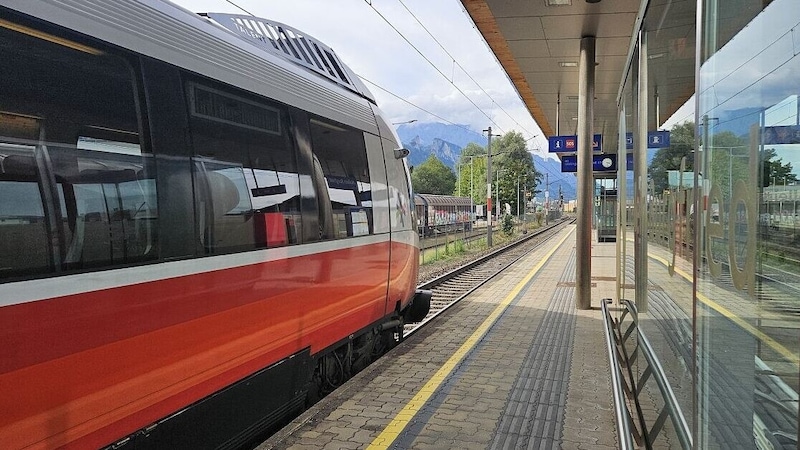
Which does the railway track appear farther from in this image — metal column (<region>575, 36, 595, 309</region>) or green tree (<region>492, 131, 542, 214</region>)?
green tree (<region>492, 131, 542, 214</region>)

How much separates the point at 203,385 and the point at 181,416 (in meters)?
0.22

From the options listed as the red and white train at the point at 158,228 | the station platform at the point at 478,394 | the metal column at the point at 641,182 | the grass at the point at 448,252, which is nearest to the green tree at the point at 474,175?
the grass at the point at 448,252

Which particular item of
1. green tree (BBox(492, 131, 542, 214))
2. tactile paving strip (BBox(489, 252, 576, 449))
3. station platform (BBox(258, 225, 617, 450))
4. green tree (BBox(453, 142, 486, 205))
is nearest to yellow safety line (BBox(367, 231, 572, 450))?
station platform (BBox(258, 225, 617, 450))

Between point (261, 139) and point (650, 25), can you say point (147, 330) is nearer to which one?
point (261, 139)

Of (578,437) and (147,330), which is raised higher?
(147,330)

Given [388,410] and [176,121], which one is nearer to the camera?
[176,121]

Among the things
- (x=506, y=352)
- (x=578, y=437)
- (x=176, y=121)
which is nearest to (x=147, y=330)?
(x=176, y=121)

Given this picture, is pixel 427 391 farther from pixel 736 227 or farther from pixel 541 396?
pixel 736 227

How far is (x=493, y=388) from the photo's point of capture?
5.71 metres

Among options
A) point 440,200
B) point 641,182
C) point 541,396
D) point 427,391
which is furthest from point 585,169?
point 440,200

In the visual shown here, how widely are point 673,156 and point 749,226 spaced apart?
1364 millimetres

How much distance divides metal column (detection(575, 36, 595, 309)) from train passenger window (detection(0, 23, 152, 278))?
28.1 feet

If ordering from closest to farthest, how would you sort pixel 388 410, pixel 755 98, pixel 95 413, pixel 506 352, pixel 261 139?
pixel 755 98, pixel 95 413, pixel 261 139, pixel 388 410, pixel 506 352

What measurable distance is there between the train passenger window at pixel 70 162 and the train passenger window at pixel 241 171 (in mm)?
470
